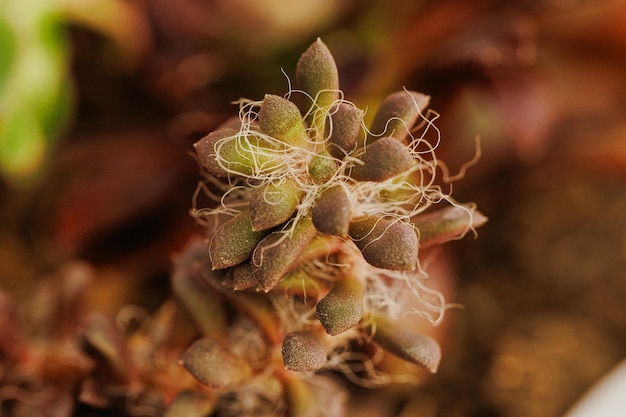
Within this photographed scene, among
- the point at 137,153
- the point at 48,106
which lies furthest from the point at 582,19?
the point at 48,106

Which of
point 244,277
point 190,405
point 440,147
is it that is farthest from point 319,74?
point 440,147

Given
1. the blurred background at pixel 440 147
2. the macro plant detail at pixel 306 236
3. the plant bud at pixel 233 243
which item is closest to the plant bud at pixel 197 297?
the macro plant detail at pixel 306 236

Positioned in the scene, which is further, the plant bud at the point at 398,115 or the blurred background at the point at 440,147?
the blurred background at the point at 440,147

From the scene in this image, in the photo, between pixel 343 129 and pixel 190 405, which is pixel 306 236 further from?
pixel 190 405

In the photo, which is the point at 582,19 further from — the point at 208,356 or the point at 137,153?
the point at 208,356

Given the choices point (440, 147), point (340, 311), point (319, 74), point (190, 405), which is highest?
point (319, 74)

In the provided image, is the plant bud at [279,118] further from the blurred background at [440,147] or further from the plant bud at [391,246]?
the blurred background at [440,147]
